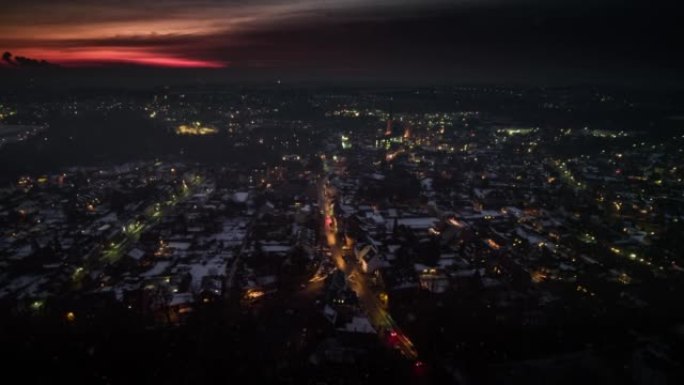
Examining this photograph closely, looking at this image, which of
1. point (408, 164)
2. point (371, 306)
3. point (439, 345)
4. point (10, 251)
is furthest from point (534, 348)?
point (408, 164)

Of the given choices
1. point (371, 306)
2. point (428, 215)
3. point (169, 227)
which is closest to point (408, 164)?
point (428, 215)

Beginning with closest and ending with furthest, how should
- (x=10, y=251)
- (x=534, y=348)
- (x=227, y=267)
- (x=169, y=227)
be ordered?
(x=534, y=348)
(x=227, y=267)
(x=10, y=251)
(x=169, y=227)

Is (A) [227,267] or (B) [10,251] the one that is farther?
(B) [10,251]

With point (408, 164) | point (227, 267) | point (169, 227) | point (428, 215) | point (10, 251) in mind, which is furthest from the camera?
point (408, 164)

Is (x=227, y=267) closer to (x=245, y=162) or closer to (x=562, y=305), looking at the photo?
(x=562, y=305)

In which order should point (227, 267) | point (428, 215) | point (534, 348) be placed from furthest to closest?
point (428, 215) → point (227, 267) → point (534, 348)

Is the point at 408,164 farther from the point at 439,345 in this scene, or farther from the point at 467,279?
the point at 439,345
